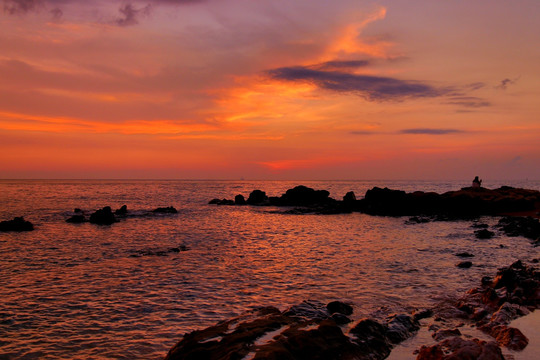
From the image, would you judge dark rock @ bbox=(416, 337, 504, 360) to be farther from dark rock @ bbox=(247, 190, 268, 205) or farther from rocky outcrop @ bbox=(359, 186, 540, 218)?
dark rock @ bbox=(247, 190, 268, 205)

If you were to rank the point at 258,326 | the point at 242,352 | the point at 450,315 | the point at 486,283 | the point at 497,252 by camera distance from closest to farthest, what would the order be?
the point at 242,352, the point at 258,326, the point at 450,315, the point at 486,283, the point at 497,252

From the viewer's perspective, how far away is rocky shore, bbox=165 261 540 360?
7.28m

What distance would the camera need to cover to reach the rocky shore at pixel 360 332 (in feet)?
23.9

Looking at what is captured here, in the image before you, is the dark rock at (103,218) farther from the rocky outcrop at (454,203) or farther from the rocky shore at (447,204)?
the rocky outcrop at (454,203)

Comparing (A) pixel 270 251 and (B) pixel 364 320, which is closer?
(B) pixel 364 320

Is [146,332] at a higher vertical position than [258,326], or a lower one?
Answer: lower

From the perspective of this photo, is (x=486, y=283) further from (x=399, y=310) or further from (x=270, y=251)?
(x=270, y=251)

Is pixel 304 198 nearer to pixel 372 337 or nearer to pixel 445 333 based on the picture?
pixel 445 333

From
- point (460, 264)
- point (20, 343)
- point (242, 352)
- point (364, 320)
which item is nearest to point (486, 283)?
point (460, 264)

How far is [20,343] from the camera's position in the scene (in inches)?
364

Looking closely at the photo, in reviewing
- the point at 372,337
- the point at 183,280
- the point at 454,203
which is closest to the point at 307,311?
the point at 372,337

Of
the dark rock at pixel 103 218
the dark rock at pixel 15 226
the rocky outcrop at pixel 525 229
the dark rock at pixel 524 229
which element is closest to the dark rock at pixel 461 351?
the rocky outcrop at pixel 525 229

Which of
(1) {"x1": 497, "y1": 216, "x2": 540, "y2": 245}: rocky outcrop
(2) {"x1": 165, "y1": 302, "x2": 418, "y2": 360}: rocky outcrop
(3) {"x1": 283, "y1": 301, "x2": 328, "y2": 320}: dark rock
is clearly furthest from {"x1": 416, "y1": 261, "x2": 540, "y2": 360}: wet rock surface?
(1) {"x1": 497, "y1": 216, "x2": 540, "y2": 245}: rocky outcrop

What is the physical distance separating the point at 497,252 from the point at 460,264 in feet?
20.8
